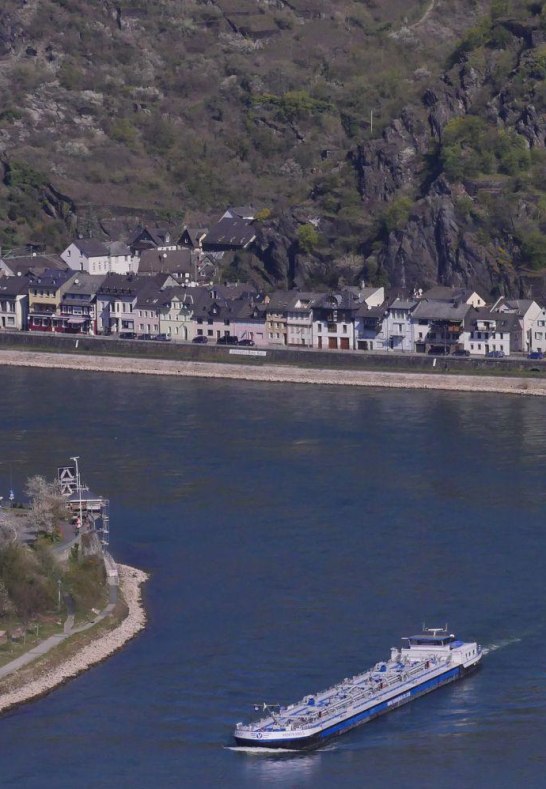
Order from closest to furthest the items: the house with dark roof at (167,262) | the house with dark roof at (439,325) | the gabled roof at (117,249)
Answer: the house with dark roof at (439,325), the house with dark roof at (167,262), the gabled roof at (117,249)

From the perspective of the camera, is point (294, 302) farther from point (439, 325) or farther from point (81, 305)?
point (81, 305)

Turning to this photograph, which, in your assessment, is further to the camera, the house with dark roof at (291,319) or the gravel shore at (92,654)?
the house with dark roof at (291,319)

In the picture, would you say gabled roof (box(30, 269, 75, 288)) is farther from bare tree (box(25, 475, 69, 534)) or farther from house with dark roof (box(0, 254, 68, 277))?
bare tree (box(25, 475, 69, 534))

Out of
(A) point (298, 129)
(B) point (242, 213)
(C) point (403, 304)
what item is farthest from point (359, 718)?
(A) point (298, 129)

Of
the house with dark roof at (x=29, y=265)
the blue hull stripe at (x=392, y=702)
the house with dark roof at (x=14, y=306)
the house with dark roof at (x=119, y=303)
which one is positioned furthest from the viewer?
the house with dark roof at (x=29, y=265)

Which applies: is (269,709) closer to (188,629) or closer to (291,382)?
(188,629)

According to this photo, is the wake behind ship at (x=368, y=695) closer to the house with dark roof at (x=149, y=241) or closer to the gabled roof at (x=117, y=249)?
the gabled roof at (x=117, y=249)

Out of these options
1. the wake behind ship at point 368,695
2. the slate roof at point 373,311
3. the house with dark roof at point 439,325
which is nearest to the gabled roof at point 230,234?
the slate roof at point 373,311
